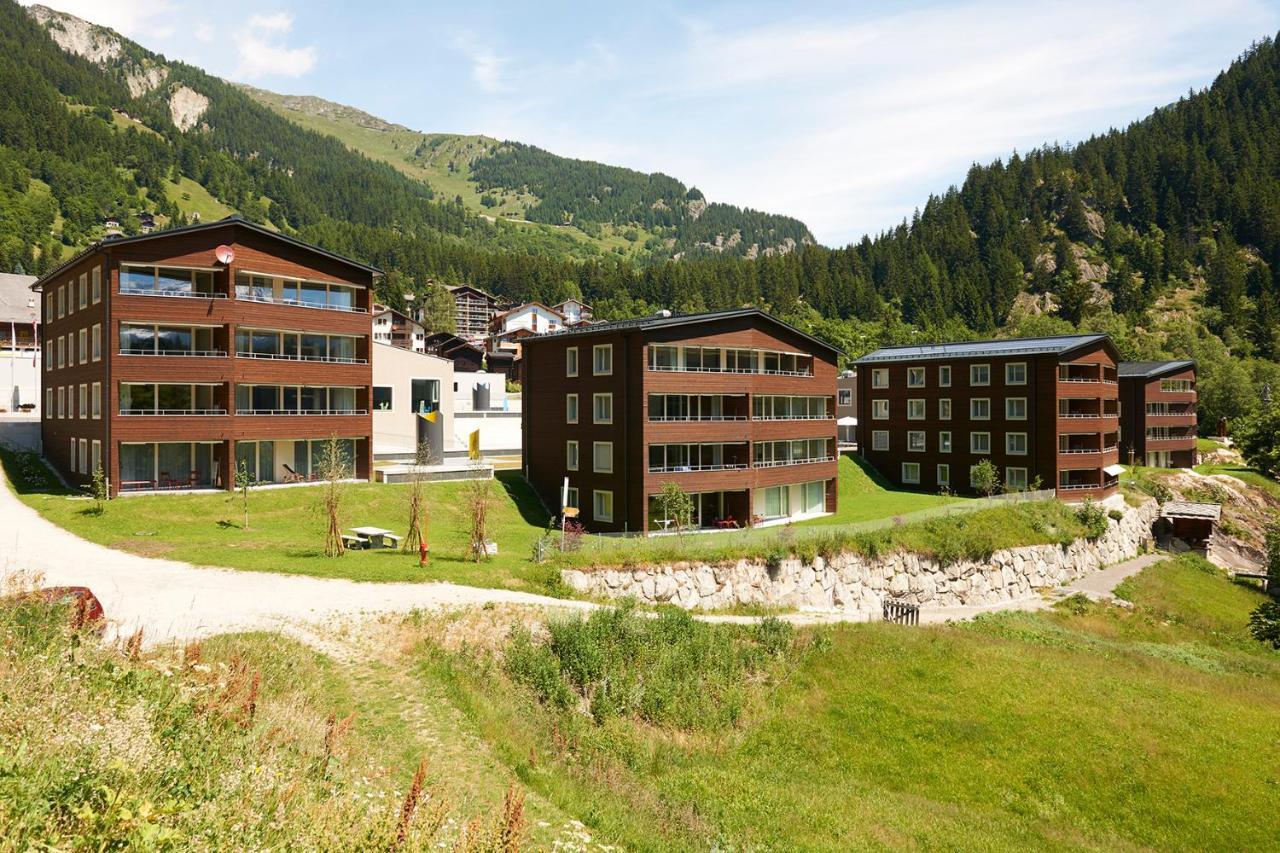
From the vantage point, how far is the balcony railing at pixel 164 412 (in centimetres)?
4100

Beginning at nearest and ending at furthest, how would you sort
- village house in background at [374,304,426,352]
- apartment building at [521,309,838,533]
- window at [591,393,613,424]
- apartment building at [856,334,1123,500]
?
apartment building at [521,309,838,533], window at [591,393,613,424], apartment building at [856,334,1123,500], village house in background at [374,304,426,352]

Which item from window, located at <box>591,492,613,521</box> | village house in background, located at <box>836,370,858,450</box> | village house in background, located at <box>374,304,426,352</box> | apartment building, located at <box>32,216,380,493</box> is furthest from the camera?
village house in background, located at <box>374,304,426,352</box>

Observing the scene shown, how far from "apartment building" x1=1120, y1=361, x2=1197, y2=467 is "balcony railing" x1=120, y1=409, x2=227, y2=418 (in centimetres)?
8468

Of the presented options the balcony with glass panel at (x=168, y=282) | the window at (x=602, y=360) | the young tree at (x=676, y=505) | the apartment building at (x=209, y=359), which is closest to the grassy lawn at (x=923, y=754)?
the young tree at (x=676, y=505)

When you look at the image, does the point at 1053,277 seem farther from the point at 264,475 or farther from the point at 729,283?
the point at 264,475

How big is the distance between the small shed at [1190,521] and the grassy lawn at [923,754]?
43624 millimetres

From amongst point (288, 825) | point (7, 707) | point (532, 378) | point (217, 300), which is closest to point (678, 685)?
point (288, 825)

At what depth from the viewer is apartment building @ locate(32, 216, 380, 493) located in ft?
135

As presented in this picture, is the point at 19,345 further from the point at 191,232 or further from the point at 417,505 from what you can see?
the point at 417,505

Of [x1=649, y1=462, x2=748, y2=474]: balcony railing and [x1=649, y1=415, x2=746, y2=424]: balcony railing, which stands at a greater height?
[x1=649, y1=415, x2=746, y2=424]: balcony railing

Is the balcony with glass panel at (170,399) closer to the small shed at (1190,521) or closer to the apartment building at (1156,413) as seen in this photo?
the small shed at (1190,521)

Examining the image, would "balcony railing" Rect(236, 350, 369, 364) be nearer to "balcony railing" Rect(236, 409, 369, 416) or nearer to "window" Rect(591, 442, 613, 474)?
"balcony railing" Rect(236, 409, 369, 416)

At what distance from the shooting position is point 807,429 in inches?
2128

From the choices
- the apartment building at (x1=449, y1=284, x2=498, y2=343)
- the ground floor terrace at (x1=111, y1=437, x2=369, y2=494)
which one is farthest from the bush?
the apartment building at (x1=449, y1=284, x2=498, y2=343)
